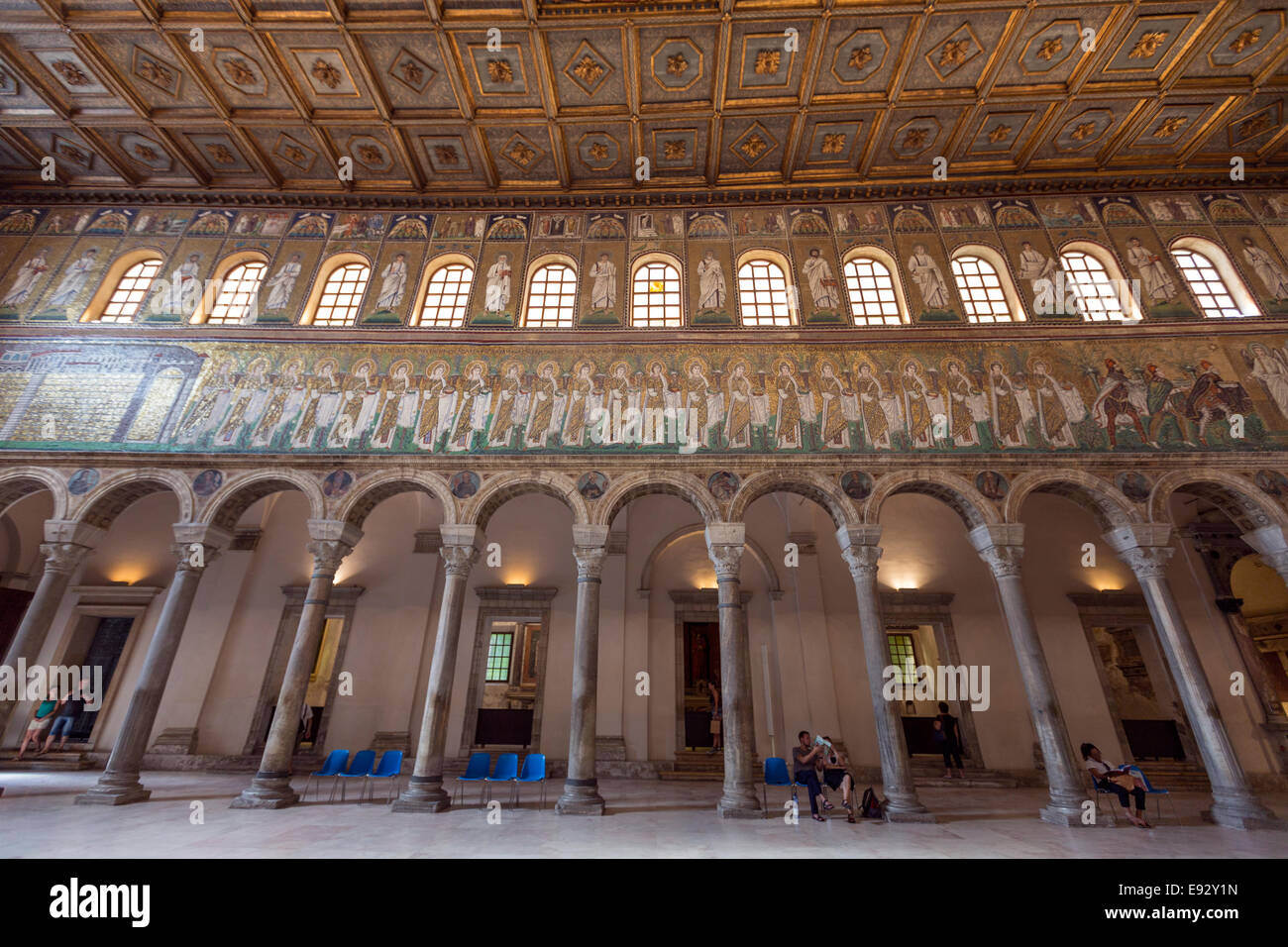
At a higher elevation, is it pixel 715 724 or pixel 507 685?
pixel 507 685

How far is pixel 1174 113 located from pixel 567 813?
1604 centimetres

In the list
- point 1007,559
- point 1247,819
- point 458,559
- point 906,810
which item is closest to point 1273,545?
point 1007,559

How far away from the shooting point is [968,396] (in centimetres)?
998

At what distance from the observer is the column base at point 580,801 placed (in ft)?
25.1

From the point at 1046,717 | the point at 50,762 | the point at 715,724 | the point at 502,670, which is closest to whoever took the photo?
the point at 1046,717

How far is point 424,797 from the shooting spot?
25.5 feet

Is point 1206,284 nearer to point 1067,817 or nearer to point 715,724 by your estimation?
point 1067,817

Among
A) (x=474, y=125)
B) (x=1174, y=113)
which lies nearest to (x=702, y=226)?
(x=474, y=125)

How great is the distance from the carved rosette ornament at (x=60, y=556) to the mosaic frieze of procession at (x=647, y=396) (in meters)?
1.70

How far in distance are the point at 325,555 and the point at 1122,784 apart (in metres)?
11.8

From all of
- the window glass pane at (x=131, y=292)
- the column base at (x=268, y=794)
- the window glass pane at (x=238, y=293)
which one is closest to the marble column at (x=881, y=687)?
the column base at (x=268, y=794)

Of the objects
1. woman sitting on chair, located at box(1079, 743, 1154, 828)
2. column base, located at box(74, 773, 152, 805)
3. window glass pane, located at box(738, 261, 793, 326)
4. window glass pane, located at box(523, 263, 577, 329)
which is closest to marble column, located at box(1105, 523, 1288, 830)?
woman sitting on chair, located at box(1079, 743, 1154, 828)

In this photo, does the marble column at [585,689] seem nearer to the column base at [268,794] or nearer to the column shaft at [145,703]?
the column base at [268,794]

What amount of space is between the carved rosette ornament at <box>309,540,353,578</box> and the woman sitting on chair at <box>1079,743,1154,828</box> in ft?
36.8
